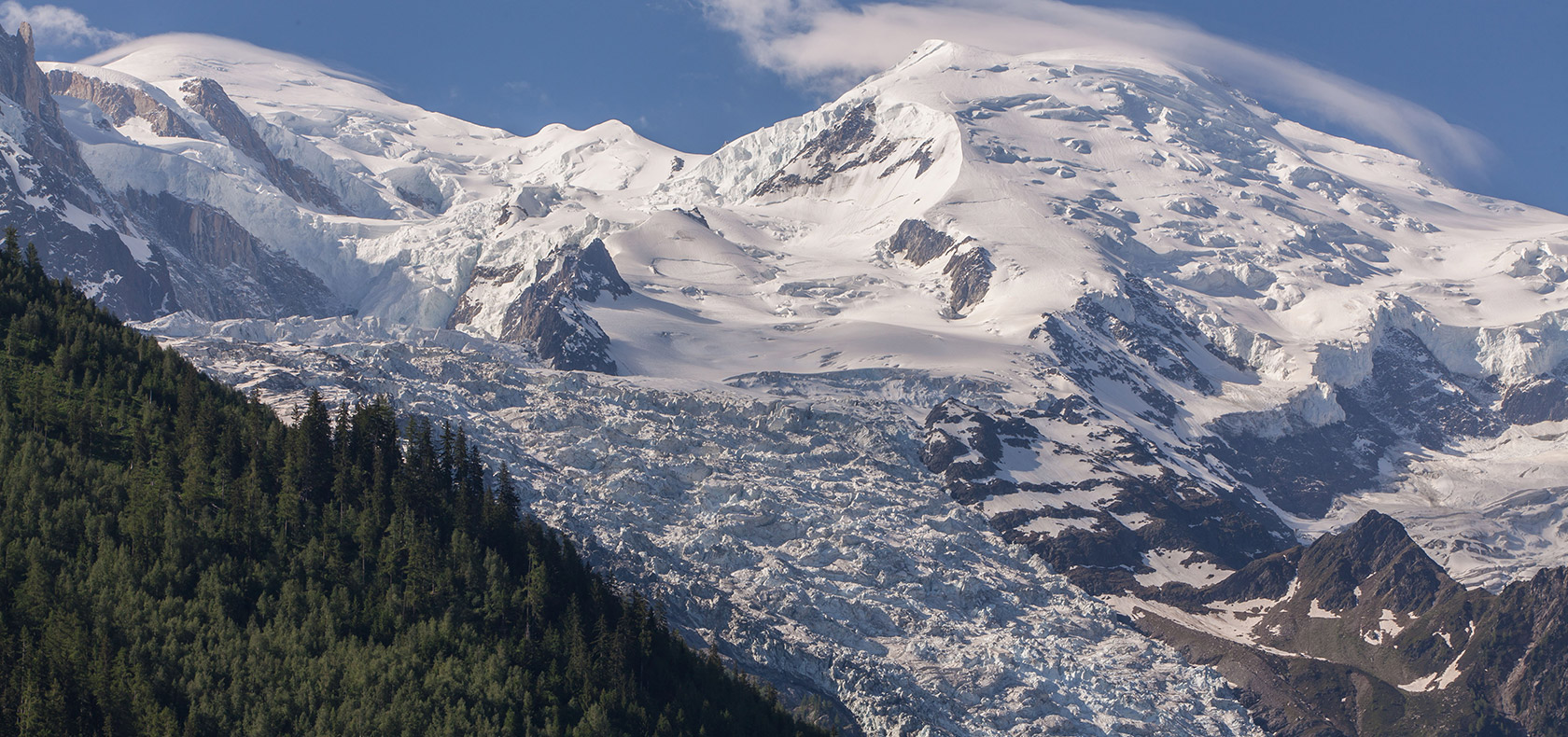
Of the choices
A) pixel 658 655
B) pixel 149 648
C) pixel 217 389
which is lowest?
pixel 658 655

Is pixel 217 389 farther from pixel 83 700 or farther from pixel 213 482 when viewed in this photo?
pixel 83 700

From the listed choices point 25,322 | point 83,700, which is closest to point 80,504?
point 83,700

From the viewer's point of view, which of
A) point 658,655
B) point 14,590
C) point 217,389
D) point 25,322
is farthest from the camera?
point 217,389

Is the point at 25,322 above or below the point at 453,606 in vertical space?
above

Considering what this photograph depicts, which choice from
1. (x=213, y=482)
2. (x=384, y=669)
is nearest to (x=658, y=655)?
(x=384, y=669)

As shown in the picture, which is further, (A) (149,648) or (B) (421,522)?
(B) (421,522)

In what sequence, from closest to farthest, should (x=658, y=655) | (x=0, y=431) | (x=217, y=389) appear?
(x=0, y=431)
(x=658, y=655)
(x=217, y=389)
